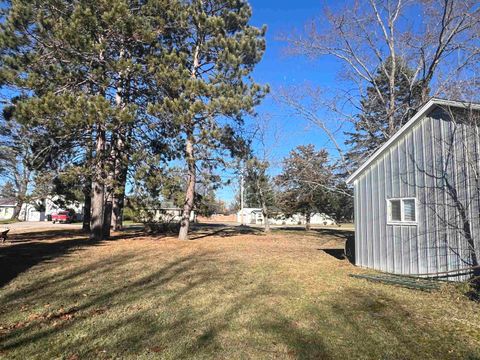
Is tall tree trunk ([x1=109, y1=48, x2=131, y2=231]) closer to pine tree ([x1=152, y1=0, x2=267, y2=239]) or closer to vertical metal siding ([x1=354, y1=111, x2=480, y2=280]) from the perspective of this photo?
pine tree ([x1=152, y1=0, x2=267, y2=239])

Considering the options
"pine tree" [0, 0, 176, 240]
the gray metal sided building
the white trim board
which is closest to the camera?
the white trim board

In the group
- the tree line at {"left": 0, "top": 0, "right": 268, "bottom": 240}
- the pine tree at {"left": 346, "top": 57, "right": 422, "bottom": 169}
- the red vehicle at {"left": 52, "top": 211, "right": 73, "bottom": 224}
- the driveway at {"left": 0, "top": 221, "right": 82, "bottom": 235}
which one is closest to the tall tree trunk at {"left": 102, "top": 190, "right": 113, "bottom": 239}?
the tree line at {"left": 0, "top": 0, "right": 268, "bottom": 240}

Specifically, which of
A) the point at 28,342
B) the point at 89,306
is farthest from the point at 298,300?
the point at 28,342

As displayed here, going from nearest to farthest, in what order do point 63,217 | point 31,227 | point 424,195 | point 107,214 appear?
point 424,195 → point 107,214 → point 31,227 → point 63,217

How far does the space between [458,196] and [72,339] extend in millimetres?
8147

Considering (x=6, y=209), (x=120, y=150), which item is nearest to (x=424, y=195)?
(x=120, y=150)

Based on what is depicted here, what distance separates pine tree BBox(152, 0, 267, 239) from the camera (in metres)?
15.3

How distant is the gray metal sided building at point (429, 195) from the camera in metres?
7.97

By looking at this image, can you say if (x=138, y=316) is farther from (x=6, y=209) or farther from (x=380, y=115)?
(x=6, y=209)

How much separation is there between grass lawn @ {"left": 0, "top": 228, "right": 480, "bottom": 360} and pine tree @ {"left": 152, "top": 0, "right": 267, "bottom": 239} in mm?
7800

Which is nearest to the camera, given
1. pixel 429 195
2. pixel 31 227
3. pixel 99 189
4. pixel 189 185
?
pixel 429 195

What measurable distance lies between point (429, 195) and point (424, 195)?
0.40 feet

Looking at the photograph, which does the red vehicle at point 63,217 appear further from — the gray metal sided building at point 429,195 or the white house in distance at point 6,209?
the gray metal sided building at point 429,195

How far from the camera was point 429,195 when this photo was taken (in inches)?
340
